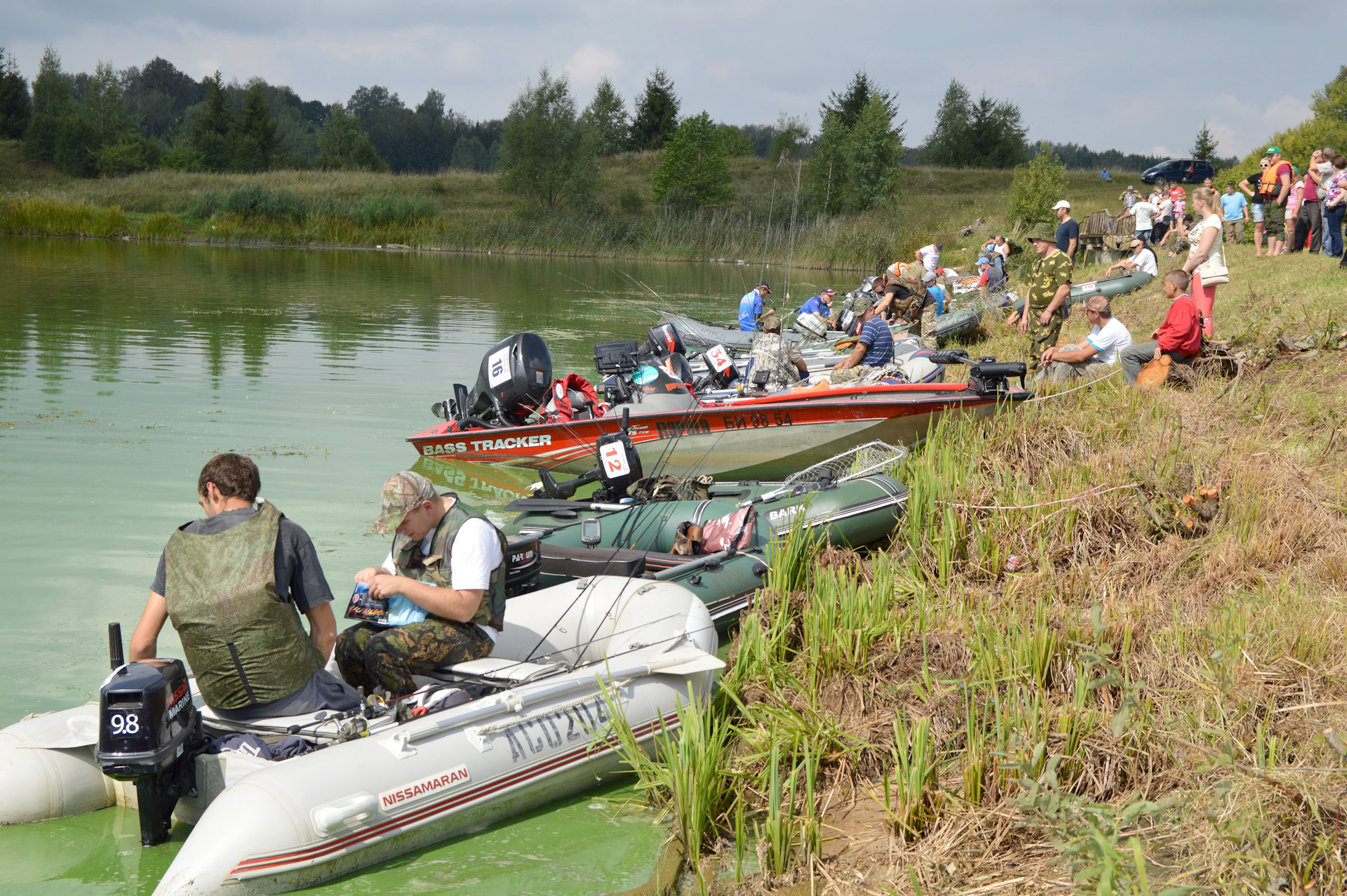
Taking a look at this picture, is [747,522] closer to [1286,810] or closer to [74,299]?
[1286,810]

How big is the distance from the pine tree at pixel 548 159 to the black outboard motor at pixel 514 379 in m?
40.2

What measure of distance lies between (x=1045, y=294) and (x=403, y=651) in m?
7.72

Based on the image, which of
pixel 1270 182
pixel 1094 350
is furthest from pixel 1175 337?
pixel 1270 182

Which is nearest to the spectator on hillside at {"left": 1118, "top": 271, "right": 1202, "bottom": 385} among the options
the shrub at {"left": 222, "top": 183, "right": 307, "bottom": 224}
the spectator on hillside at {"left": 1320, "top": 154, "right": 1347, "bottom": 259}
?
the spectator on hillside at {"left": 1320, "top": 154, "right": 1347, "bottom": 259}

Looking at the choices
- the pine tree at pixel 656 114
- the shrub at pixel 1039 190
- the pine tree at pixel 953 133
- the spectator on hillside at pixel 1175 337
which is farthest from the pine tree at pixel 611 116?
the spectator on hillside at pixel 1175 337

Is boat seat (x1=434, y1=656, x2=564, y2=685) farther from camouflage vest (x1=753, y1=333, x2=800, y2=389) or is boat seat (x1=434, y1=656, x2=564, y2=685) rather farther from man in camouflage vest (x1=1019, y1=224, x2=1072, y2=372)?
man in camouflage vest (x1=1019, y1=224, x2=1072, y2=372)

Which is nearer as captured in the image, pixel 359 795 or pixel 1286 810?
pixel 1286 810

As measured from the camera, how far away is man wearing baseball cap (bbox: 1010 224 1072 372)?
9.64m

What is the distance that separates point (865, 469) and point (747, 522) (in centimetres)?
107

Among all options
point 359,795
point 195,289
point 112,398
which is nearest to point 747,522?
point 359,795

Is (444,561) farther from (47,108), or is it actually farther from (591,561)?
(47,108)

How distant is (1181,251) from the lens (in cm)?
1727

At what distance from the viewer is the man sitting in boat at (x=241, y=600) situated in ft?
11.3

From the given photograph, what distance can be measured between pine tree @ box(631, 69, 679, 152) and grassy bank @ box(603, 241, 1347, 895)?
65277 mm
